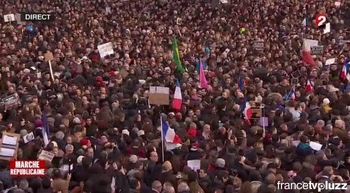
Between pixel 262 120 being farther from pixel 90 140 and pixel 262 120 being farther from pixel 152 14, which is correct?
pixel 152 14

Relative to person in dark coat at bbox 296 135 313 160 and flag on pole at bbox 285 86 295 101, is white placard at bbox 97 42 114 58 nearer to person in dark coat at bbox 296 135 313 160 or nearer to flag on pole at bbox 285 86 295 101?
flag on pole at bbox 285 86 295 101

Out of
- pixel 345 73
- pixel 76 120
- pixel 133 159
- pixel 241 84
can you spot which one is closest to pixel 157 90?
pixel 76 120

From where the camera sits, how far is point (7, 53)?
1969 centimetres

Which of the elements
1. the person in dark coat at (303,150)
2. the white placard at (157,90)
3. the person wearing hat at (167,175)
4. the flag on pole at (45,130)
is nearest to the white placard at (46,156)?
the flag on pole at (45,130)

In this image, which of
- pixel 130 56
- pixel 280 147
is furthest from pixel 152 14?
pixel 280 147

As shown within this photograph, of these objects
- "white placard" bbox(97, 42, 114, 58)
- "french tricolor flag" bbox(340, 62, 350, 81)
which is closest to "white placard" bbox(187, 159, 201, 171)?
"french tricolor flag" bbox(340, 62, 350, 81)

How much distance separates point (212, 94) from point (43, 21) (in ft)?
27.2

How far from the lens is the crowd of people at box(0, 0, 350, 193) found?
34.0ft

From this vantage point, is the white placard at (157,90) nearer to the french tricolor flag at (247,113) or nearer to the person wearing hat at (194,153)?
the french tricolor flag at (247,113)

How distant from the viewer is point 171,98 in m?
15.4
